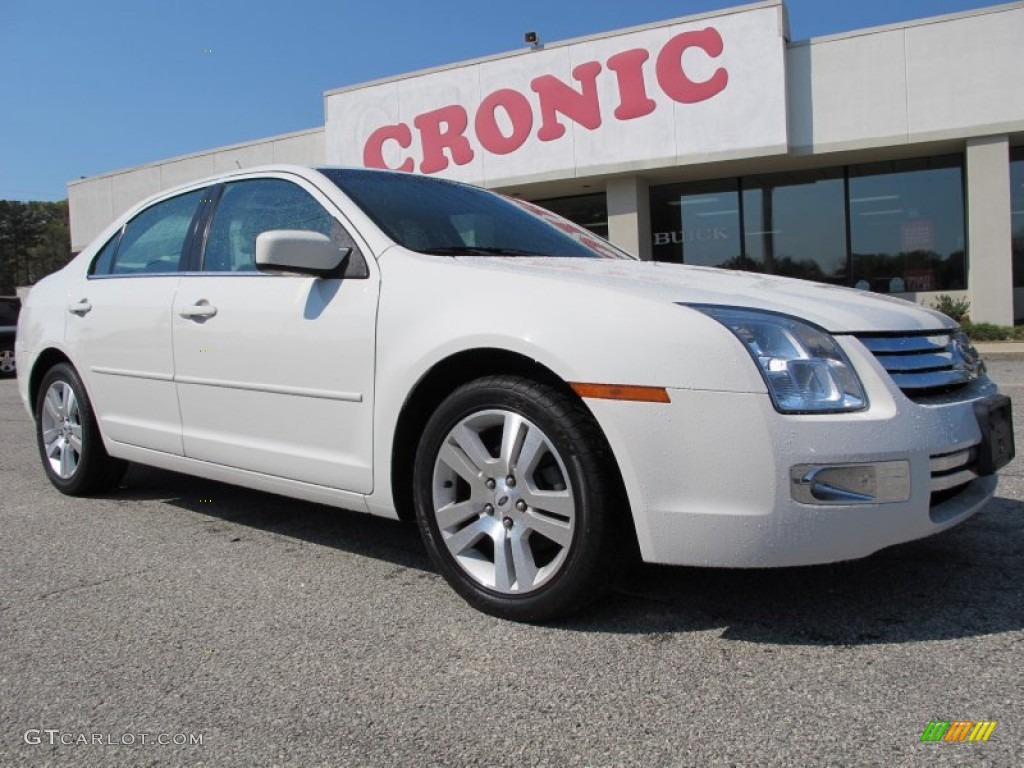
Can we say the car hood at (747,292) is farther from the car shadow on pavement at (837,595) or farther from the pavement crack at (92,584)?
the pavement crack at (92,584)

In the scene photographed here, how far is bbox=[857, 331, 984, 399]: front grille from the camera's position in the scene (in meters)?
2.52

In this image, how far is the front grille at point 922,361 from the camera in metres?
2.52

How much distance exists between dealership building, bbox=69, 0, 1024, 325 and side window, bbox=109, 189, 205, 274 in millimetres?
12709

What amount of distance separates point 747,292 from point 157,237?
3.01 m

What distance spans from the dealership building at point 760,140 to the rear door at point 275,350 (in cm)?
1301

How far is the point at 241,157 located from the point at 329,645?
20.9 meters

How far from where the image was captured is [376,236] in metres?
3.19

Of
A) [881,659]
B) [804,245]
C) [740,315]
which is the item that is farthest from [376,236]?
[804,245]

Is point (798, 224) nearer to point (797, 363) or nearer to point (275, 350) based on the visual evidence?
point (275, 350)

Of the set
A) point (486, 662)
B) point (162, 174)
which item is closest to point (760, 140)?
point (486, 662)

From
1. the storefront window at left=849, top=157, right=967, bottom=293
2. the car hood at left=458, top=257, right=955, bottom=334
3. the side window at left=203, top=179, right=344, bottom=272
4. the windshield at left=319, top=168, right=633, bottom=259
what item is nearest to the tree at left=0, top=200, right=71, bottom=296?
the storefront window at left=849, top=157, right=967, bottom=293

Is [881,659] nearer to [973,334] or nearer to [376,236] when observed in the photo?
[376,236]

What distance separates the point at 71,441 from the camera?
185 inches

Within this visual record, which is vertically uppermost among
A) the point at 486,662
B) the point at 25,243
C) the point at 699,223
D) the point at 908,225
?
the point at 25,243
